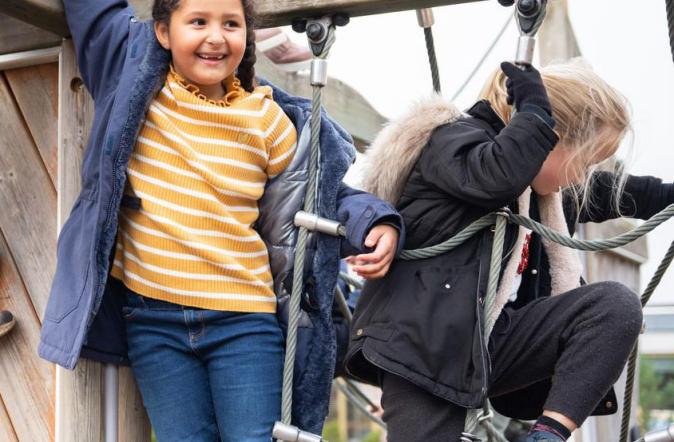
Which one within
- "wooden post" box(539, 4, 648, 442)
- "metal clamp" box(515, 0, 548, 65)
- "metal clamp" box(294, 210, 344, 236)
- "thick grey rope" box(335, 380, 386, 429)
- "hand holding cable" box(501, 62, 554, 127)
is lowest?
"thick grey rope" box(335, 380, 386, 429)

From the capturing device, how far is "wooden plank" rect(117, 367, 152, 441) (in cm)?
245

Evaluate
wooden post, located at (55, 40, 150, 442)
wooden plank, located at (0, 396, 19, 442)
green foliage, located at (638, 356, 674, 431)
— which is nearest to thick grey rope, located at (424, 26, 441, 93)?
wooden post, located at (55, 40, 150, 442)

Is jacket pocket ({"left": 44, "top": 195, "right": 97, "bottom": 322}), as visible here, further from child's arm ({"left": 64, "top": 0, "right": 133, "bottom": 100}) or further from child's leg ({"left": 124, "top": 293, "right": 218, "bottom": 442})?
child's arm ({"left": 64, "top": 0, "right": 133, "bottom": 100})

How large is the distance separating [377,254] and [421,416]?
0.33 m

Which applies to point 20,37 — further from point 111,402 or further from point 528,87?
point 528,87

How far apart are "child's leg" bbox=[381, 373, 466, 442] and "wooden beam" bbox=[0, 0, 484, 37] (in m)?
0.76

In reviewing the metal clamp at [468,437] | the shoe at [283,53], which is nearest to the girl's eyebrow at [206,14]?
the metal clamp at [468,437]

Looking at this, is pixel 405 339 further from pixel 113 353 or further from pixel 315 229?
pixel 113 353

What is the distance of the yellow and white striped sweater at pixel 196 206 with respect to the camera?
7.39 ft

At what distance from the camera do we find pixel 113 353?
233cm

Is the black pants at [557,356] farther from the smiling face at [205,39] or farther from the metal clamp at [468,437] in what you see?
the smiling face at [205,39]

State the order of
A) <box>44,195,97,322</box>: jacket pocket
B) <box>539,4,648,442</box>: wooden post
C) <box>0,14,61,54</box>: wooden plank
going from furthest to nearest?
<box>539,4,648,442</box>: wooden post, <box>0,14,61,54</box>: wooden plank, <box>44,195,97,322</box>: jacket pocket

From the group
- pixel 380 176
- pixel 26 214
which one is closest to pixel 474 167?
pixel 380 176

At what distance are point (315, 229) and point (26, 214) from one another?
2.32 feet
